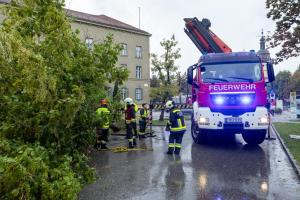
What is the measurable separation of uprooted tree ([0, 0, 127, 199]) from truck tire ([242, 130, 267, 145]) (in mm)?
6635

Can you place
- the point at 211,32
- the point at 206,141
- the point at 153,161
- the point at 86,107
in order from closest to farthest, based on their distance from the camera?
1. the point at 86,107
2. the point at 153,161
3. the point at 206,141
4. the point at 211,32

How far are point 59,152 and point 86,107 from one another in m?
0.83

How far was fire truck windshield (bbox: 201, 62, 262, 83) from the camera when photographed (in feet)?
33.9

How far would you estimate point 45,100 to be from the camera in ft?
14.2

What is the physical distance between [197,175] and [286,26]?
8120 mm

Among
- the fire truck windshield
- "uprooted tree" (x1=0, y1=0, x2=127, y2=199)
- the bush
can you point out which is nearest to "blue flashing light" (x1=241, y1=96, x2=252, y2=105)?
the fire truck windshield

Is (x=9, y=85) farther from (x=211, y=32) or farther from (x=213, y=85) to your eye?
(x=211, y=32)

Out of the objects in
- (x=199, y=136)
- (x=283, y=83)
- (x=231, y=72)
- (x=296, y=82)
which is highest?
(x=283, y=83)

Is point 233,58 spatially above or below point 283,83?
below

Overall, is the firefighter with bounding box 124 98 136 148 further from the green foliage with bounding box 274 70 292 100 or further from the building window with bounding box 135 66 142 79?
the green foliage with bounding box 274 70 292 100

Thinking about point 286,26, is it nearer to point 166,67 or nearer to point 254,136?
point 254,136

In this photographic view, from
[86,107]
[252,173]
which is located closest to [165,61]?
[252,173]

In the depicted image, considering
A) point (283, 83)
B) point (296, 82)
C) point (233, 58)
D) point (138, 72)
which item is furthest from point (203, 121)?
point (283, 83)

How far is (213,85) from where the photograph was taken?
10.4 metres
